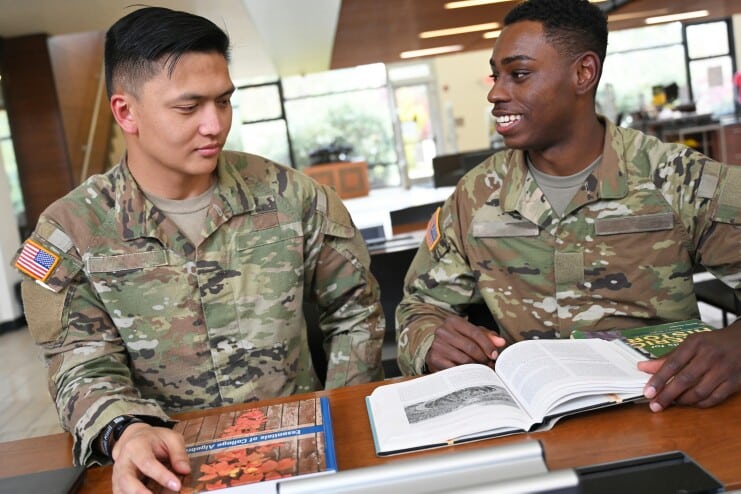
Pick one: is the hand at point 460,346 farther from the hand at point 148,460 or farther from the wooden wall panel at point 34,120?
the wooden wall panel at point 34,120

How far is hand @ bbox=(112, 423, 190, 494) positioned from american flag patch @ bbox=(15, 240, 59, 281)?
50 cm

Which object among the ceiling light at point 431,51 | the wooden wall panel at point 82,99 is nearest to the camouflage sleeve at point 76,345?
the wooden wall panel at point 82,99

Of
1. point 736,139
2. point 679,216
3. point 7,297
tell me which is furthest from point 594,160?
point 736,139

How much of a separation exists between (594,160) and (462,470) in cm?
106

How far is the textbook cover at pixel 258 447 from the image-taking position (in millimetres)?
929

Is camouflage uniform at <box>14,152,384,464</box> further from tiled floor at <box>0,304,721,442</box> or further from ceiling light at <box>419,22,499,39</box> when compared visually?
ceiling light at <box>419,22,499,39</box>

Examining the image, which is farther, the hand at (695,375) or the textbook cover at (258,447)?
the hand at (695,375)

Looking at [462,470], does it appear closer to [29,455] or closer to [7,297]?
[29,455]

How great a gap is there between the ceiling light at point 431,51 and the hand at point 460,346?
7218 millimetres

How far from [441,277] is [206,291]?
0.54 m

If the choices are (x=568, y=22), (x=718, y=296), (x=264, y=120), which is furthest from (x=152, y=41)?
(x=264, y=120)

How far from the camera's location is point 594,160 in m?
1.60

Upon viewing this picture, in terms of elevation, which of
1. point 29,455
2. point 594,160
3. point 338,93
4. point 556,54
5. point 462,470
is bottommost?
point 29,455

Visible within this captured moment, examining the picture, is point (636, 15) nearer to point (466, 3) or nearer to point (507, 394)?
point (466, 3)
